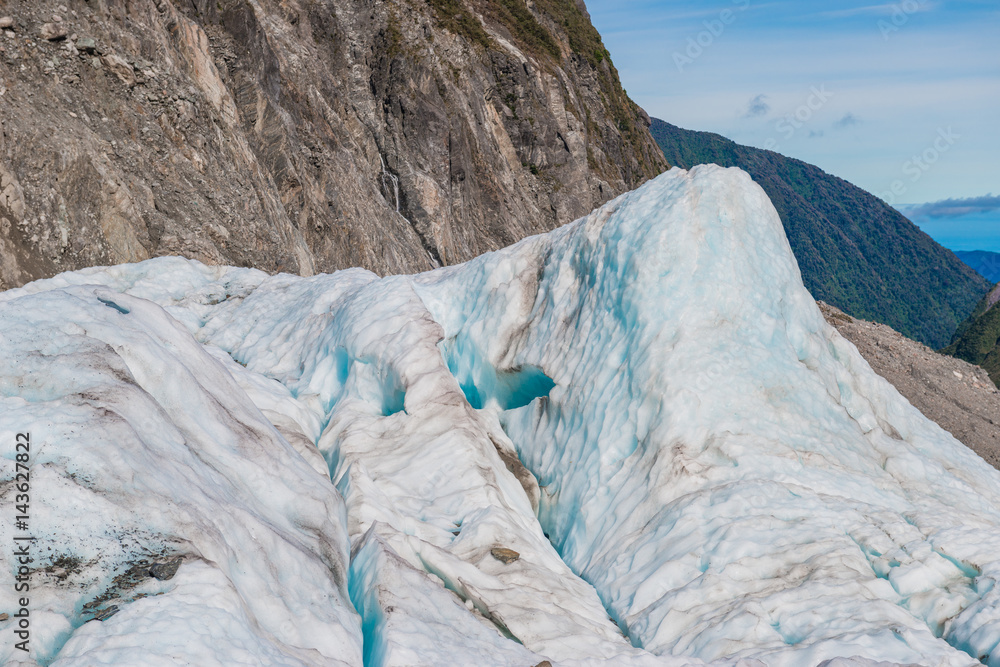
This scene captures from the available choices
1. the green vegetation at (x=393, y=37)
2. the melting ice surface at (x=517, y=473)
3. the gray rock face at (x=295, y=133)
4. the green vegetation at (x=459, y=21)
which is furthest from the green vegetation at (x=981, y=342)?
the melting ice surface at (x=517, y=473)

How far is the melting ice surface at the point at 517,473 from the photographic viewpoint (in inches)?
262

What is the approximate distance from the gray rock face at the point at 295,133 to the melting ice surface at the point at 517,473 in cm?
1101

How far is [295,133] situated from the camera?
131 feet

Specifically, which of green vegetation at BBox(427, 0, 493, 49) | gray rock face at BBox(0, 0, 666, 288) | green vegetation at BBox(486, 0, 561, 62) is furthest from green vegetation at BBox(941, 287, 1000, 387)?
green vegetation at BBox(427, 0, 493, 49)

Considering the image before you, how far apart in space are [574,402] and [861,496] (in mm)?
4782

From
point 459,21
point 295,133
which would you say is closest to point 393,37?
point 459,21

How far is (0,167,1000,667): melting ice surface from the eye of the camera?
665 centimetres

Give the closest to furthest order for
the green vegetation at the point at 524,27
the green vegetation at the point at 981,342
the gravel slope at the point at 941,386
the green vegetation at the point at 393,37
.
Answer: the gravel slope at the point at 941,386 → the green vegetation at the point at 393,37 → the green vegetation at the point at 524,27 → the green vegetation at the point at 981,342

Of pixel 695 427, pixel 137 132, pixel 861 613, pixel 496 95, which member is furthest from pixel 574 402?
pixel 496 95

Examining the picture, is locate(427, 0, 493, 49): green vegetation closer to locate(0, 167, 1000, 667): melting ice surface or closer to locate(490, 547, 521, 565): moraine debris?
locate(0, 167, 1000, 667): melting ice surface

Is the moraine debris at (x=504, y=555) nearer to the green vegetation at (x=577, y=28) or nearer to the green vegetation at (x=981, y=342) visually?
the green vegetation at (x=577, y=28)

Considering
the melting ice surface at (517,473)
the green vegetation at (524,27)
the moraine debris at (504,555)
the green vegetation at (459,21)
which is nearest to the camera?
the melting ice surface at (517,473)

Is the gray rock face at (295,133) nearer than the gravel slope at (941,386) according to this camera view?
Yes

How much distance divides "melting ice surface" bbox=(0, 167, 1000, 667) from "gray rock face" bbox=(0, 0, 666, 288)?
36.1 ft
